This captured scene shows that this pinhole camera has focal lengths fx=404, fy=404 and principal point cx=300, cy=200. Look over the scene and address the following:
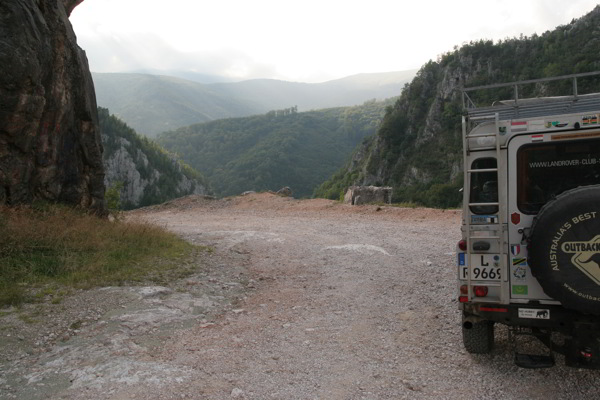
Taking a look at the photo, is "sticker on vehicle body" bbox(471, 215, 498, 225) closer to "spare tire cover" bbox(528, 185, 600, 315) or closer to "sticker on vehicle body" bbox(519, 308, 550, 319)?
"spare tire cover" bbox(528, 185, 600, 315)

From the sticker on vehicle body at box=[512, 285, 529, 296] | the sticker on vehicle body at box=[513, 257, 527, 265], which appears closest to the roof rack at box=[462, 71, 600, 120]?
the sticker on vehicle body at box=[513, 257, 527, 265]

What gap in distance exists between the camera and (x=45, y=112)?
32.8 ft

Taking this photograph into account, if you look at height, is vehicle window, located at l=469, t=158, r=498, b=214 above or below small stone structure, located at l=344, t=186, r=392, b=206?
above

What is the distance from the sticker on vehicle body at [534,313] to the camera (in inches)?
154

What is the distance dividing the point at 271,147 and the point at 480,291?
137 metres

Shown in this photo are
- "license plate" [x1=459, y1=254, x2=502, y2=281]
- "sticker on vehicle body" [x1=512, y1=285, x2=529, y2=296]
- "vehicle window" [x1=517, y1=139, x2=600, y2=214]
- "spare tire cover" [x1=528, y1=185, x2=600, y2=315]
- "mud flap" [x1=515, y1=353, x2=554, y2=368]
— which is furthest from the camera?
"license plate" [x1=459, y1=254, x2=502, y2=281]

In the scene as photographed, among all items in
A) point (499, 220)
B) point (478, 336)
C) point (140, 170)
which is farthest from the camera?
point (140, 170)

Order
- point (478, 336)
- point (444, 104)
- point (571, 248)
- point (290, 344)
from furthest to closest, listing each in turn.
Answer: point (444, 104) < point (290, 344) < point (478, 336) < point (571, 248)

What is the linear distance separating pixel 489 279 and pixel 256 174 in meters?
117

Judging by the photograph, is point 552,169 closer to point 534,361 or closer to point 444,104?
point 534,361

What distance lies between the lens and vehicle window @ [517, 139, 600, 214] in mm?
3896

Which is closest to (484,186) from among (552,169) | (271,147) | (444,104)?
(552,169)

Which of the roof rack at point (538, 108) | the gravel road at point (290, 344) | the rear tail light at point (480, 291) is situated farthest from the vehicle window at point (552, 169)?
the gravel road at point (290, 344)

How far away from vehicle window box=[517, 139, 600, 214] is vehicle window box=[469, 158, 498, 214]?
24 cm
